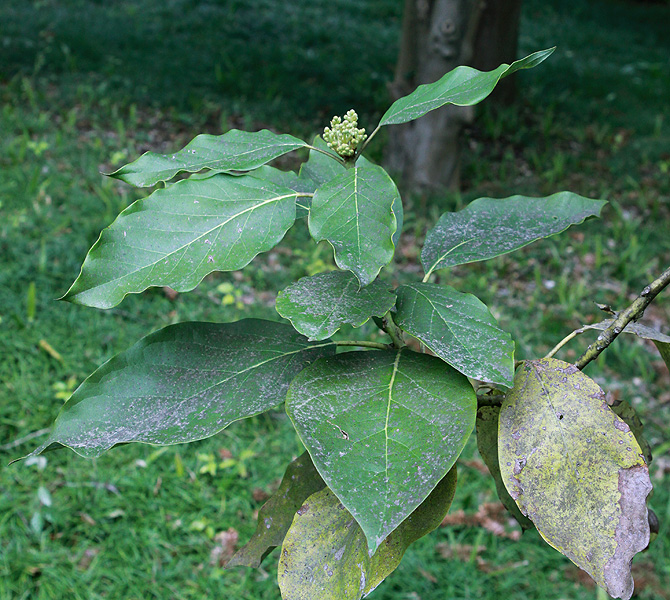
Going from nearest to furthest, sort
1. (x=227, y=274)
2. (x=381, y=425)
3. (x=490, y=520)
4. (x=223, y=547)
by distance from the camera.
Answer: (x=381, y=425), (x=223, y=547), (x=490, y=520), (x=227, y=274)

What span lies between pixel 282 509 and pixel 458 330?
0.30 meters

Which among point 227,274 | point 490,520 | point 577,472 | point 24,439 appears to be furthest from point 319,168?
point 227,274

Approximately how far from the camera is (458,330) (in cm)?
60

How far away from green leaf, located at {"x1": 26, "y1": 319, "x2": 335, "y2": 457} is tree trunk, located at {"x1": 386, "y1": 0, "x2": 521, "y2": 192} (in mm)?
3441

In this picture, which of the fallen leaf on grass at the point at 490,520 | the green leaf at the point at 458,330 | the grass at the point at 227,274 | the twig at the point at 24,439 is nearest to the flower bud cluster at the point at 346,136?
the green leaf at the point at 458,330

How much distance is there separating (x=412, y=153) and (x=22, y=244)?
97.2 inches

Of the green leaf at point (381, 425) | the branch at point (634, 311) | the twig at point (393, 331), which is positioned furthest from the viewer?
the twig at point (393, 331)

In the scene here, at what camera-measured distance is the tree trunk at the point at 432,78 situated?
392 cm

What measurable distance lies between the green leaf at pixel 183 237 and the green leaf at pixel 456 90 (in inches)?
5.4

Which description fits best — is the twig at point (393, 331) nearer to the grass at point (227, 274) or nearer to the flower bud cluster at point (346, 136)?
the flower bud cluster at point (346, 136)

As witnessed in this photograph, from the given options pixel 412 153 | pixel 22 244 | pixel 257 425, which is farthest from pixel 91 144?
pixel 257 425

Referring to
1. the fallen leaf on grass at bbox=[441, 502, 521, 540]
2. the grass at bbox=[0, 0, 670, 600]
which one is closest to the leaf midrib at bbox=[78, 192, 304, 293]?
the grass at bbox=[0, 0, 670, 600]

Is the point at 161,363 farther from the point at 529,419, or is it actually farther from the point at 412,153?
the point at 412,153

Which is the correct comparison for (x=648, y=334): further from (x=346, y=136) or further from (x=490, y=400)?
(x=346, y=136)
